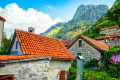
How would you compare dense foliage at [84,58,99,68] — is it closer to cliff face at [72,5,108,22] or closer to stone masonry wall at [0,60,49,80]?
stone masonry wall at [0,60,49,80]

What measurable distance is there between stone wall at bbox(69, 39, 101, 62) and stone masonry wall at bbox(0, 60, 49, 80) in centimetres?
→ 1290

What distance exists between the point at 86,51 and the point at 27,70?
14.3 meters

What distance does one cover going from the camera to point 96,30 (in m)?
49.9

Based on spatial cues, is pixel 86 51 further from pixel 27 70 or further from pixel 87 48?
pixel 27 70

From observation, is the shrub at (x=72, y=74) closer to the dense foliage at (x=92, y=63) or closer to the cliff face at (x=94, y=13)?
the dense foliage at (x=92, y=63)

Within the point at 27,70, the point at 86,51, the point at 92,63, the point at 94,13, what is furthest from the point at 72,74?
the point at 94,13

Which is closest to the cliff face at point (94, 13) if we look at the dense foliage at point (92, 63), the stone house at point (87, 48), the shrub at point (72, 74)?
the stone house at point (87, 48)

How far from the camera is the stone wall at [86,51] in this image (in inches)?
623

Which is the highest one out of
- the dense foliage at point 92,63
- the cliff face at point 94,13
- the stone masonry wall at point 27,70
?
the cliff face at point 94,13

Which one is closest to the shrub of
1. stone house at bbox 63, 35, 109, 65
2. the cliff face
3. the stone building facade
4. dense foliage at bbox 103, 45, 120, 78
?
the stone building facade

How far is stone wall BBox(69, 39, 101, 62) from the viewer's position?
51.9 feet

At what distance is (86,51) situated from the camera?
56.0 feet

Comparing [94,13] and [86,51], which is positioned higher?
[94,13]

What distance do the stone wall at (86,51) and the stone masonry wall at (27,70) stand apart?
12.9 m
